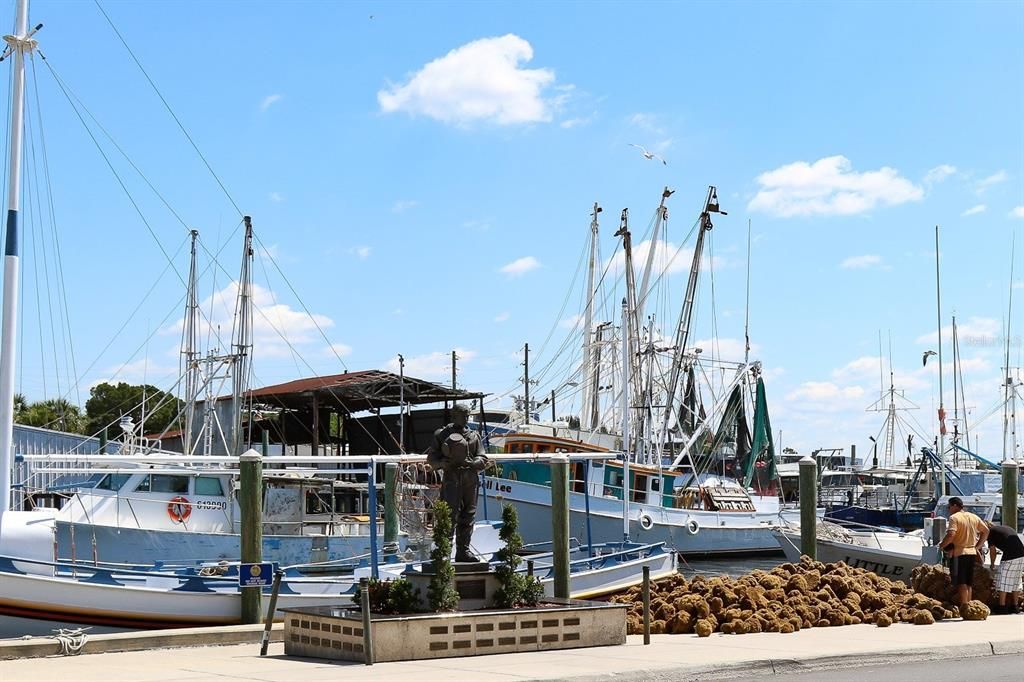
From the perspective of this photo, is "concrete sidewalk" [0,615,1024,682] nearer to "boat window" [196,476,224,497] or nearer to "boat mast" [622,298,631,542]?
"boat mast" [622,298,631,542]

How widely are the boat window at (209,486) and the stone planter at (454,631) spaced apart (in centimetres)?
1619

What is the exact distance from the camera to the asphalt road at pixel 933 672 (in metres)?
10.7

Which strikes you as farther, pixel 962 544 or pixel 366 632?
pixel 962 544

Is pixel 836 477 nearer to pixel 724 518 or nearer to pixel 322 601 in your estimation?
pixel 724 518

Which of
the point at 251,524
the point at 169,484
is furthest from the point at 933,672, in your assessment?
the point at 169,484

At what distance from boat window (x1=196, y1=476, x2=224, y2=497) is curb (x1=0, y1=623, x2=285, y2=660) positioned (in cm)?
1439

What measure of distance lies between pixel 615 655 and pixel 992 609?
7.30m

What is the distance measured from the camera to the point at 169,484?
27.9 meters

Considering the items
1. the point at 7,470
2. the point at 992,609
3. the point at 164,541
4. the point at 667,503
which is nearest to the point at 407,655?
the point at 7,470

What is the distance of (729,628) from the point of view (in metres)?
14.2

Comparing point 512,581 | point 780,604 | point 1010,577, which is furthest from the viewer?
point 1010,577

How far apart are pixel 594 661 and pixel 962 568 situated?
23.4 feet

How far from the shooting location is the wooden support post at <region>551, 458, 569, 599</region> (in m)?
16.5

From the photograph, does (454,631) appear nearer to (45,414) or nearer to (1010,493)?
(1010,493)
